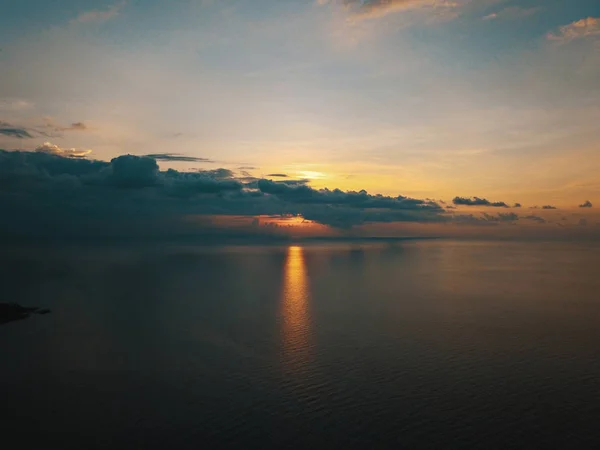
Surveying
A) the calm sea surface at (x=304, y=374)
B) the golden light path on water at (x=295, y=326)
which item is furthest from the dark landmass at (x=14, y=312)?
the golden light path on water at (x=295, y=326)

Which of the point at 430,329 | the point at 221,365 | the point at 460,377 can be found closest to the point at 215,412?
the point at 221,365

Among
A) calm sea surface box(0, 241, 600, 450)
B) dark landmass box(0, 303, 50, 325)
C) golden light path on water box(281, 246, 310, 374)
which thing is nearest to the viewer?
calm sea surface box(0, 241, 600, 450)

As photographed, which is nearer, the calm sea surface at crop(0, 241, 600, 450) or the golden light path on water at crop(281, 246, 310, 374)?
the calm sea surface at crop(0, 241, 600, 450)

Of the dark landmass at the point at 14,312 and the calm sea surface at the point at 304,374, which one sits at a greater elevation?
the calm sea surface at the point at 304,374

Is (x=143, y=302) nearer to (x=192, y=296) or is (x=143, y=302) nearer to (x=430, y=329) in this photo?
(x=192, y=296)

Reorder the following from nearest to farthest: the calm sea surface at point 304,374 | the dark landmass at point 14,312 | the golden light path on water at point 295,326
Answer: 1. the calm sea surface at point 304,374
2. the golden light path on water at point 295,326
3. the dark landmass at point 14,312

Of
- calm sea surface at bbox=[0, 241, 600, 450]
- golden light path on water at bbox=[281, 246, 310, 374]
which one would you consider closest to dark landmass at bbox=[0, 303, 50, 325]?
calm sea surface at bbox=[0, 241, 600, 450]

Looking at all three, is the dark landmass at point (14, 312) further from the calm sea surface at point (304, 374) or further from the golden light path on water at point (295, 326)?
the golden light path on water at point (295, 326)

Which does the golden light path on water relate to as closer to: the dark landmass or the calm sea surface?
the calm sea surface
